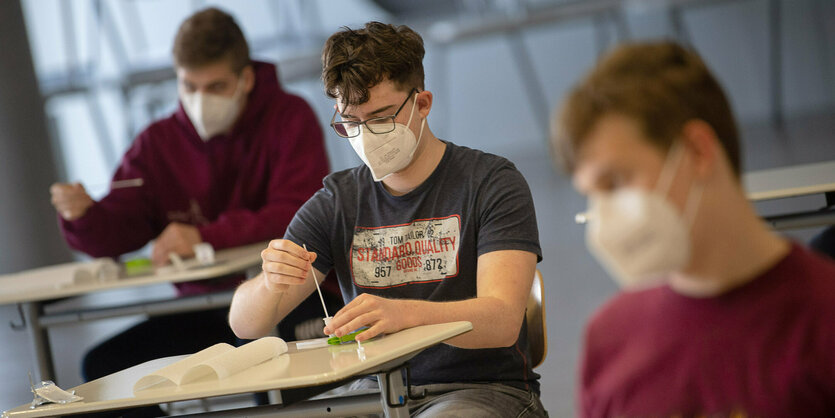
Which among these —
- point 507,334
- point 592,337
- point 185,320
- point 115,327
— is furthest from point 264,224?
point 115,327

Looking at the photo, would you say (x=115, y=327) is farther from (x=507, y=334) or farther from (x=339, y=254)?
(x=507, y=334)

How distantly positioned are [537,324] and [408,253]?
0.33 metres

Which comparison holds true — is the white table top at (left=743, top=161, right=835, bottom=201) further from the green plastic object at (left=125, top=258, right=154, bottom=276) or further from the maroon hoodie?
the green plastic object at (left=125, top=258, right=154, bottom=276)

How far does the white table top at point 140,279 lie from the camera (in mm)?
2604

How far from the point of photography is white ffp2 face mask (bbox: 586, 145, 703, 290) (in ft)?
2.70

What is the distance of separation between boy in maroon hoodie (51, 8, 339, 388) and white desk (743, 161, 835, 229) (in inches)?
56.4

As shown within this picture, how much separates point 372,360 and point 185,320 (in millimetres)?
1736

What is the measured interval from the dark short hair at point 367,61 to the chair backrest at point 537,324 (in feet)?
1.73

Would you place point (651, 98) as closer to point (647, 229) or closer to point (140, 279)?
point (647, 229)

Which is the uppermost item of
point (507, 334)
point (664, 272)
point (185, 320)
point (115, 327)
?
point (664, 272)

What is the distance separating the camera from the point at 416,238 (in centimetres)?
180

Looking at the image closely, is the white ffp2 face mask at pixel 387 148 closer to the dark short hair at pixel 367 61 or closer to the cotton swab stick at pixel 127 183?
the dark short hair at pixel 367 61

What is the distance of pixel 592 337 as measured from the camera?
101 cm

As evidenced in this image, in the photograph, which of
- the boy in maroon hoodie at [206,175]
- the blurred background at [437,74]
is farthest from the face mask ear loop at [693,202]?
the blurred background at [437,74]
